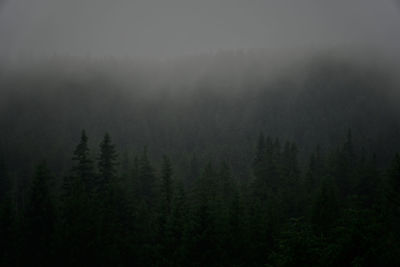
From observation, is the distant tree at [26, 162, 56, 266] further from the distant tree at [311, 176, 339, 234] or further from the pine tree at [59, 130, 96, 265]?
the distant tree at [311, 176, 339, 234]

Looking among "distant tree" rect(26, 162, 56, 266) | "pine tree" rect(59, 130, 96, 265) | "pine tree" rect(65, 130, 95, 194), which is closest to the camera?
"pine tree" rect(59, 130, 96, 265)

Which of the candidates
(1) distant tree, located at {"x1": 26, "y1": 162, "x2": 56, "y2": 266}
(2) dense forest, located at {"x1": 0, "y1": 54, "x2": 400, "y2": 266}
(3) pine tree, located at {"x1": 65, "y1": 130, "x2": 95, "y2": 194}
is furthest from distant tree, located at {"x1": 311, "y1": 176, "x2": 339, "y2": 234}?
(1) distant tree, located at {"x1": 26, "y1": 162, "x2": 56, "y2": 266}

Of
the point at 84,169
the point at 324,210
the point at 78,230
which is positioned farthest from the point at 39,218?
the point at 324,210

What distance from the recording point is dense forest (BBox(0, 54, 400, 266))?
21.2 meters

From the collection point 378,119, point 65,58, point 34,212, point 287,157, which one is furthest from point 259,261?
point 65,58

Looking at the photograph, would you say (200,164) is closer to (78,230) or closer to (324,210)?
(324,210)

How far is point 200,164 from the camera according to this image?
8700 cm

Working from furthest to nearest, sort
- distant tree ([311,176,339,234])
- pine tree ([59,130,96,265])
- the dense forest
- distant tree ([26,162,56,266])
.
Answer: distant tree ([311,176,339,234]), distant tree ([26,162,56,266]), the dense forest, pine tree ([59,130,96,265])

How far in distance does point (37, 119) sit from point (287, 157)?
13265 centimetres

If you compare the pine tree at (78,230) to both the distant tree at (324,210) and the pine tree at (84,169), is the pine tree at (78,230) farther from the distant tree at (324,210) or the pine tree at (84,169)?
the distant tree at (324,210)

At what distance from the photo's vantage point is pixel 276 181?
38.2 m

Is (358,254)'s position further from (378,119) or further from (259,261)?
(378,119)

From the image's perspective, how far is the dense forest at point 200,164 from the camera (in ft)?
69.5

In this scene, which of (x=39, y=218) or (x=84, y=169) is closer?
(x=39, y=218)
